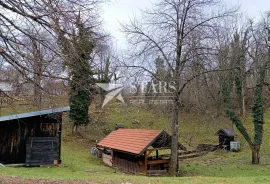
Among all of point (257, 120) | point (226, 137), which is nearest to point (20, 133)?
point (257, 120)

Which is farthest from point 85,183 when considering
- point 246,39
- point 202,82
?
point 246,39

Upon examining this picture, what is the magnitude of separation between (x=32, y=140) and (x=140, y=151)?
6.35 m

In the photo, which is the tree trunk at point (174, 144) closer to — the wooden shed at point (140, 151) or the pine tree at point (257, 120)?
the wooden shed at point (140, 151)

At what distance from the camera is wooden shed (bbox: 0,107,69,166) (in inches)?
649

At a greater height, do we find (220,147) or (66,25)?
(66,25)

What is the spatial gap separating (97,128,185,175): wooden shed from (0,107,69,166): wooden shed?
371cm

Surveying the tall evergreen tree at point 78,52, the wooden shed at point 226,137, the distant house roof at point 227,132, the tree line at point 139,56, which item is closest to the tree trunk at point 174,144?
the tree line at point 139,56

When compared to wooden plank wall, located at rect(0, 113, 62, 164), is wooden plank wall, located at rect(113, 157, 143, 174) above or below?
below

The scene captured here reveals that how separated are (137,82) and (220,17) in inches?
199

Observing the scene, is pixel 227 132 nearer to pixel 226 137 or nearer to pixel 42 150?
pixel 226 137

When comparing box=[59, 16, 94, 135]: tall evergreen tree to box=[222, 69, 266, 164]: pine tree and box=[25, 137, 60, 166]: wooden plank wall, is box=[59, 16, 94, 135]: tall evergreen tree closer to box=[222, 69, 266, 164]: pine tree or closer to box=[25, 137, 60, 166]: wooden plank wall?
box=[25, 137, 60, 166]: wooden plank wall

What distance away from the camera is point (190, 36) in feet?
47.1

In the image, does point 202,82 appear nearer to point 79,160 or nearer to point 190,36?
point 190,36

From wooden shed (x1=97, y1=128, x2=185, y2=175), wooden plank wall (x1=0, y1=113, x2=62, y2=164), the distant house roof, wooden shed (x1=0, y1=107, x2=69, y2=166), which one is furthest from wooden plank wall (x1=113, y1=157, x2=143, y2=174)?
the distant house roof
